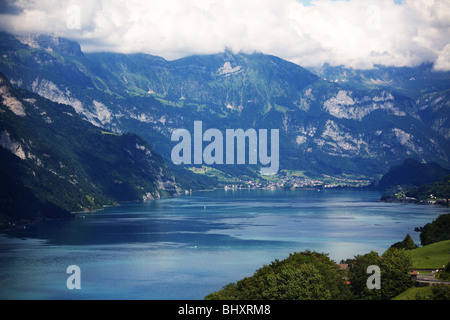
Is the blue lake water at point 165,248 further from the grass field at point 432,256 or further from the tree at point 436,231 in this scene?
the grass field at point 432,256

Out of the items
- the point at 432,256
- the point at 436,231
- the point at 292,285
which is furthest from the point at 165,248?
the point at 292,285

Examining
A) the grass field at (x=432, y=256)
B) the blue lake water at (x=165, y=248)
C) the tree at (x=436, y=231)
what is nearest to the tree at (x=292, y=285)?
the grass field at (x=432, y=256)

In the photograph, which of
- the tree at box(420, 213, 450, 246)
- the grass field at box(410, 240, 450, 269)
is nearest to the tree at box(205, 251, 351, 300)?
the grass field at box(410, 240, 450, 269)

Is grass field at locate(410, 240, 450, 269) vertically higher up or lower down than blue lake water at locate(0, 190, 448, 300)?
higher up

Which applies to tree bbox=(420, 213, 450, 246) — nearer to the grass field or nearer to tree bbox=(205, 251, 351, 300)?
the grass field

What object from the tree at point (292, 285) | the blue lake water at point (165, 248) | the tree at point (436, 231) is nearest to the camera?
the tree at point (292, 285)

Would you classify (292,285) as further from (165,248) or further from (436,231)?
(165,248)
